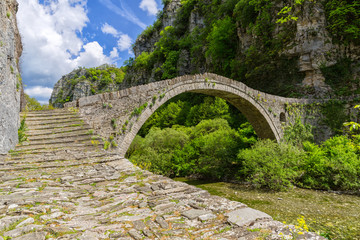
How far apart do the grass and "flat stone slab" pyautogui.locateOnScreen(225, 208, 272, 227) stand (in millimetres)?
4302

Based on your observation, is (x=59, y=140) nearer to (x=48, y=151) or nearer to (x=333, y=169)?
(x=48, y=151)

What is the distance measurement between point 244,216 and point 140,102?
236 inches

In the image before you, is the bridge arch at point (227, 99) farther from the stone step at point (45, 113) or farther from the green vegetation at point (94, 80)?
the green vegetation at point (94, 80)

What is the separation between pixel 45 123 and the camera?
618cm

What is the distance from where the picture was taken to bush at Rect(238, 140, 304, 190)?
10.5m

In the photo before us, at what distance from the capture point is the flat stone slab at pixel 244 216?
84.0 inches

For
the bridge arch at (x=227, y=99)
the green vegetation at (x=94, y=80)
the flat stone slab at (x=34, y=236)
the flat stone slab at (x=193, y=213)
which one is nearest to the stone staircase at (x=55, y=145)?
the bridge arch at (x=227, y=99)

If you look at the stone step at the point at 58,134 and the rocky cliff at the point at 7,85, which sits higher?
the rocky cliff at the point at 7,85

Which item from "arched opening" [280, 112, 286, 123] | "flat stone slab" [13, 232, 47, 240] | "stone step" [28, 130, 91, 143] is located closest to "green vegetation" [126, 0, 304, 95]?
"arched opening" [280, 112, 286, 123]

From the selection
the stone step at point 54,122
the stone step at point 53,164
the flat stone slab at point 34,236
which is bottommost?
the flat stone slab at point 34,236

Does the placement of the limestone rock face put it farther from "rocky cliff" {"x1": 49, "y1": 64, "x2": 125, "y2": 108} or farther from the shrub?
the shrub

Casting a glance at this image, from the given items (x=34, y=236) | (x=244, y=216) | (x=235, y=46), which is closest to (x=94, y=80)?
(x=235, y=46)

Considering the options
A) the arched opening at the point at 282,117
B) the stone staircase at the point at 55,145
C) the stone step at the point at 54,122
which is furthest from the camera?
the arched opening at the point at 282,117

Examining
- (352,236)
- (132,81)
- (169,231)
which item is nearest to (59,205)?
(169,231)
